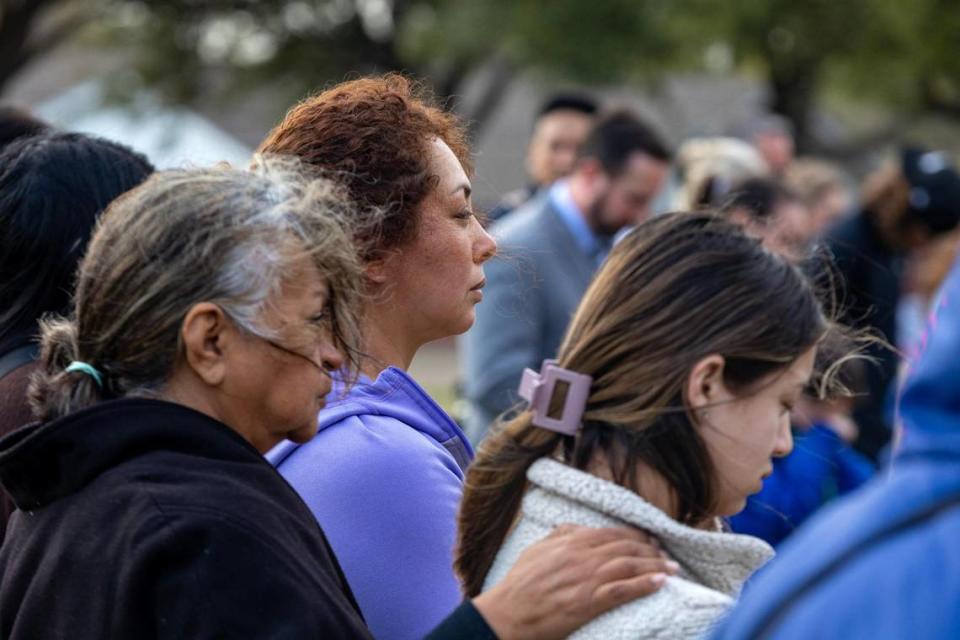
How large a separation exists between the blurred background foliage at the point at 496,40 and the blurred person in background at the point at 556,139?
13399 millimetres

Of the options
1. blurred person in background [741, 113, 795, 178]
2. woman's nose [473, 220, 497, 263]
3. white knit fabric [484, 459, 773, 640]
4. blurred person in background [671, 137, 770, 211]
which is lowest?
blurred person in background [741, 113, 795, 178]

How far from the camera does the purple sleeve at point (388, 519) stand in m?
2.17

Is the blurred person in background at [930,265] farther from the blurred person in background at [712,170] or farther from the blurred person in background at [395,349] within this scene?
the blurred person in background at [395,349]

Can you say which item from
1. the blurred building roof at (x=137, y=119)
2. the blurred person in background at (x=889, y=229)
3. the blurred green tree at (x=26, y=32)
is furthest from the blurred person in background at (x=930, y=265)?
the blurred green tree at (x=26, y=32)

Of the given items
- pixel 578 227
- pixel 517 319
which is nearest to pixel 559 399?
pixel 517 319

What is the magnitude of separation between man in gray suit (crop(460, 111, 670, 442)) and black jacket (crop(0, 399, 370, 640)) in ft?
9.51

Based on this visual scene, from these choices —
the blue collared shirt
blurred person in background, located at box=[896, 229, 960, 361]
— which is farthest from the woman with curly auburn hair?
blurred person in background, located at box=[896, 229, 960, 361]

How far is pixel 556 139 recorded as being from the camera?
7.18m

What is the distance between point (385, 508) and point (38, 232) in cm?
94

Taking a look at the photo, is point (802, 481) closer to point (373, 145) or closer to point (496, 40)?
point (373, 145)

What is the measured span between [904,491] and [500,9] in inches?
821

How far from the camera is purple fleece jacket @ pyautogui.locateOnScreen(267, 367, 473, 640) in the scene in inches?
85.4

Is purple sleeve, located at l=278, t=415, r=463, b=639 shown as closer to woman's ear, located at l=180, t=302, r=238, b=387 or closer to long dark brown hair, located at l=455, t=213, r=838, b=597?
long dark brown hair, located at l=455, t=213, r=838, b=597

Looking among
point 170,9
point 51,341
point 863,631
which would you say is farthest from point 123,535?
point 170,9
